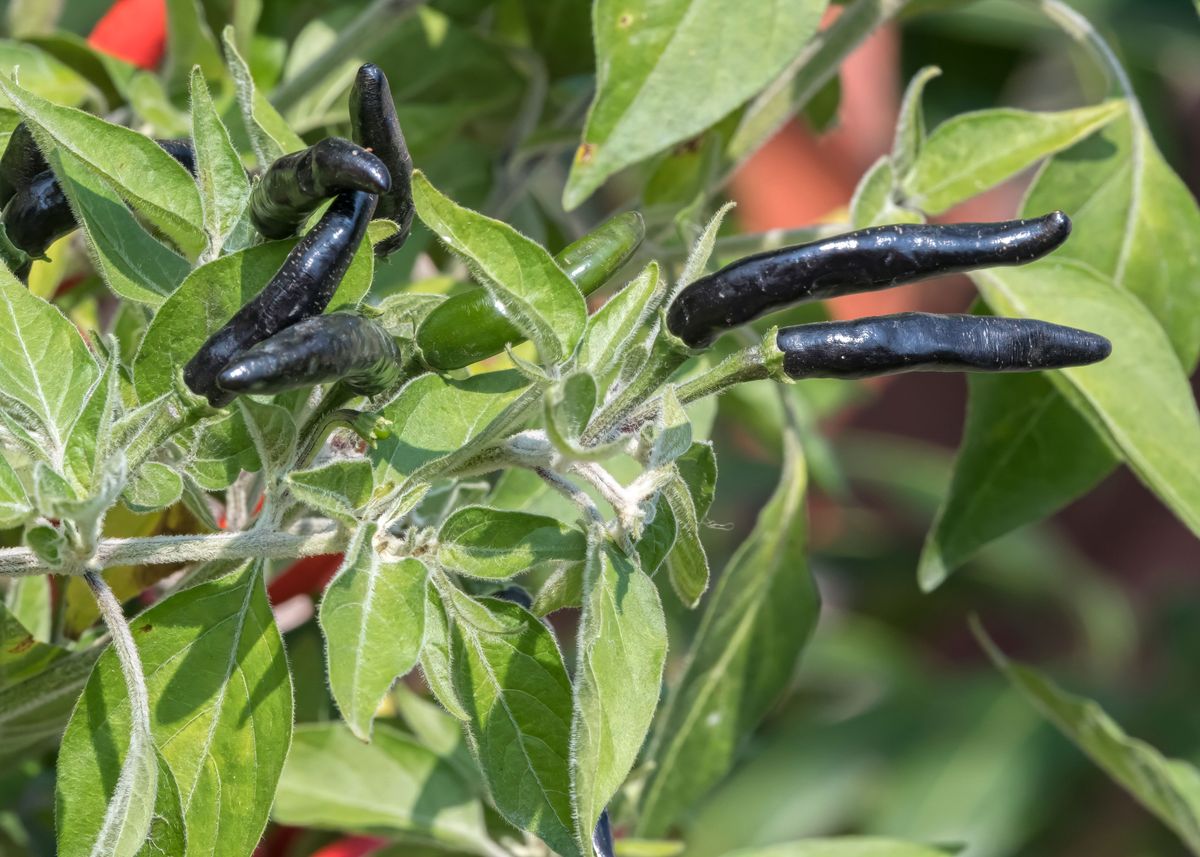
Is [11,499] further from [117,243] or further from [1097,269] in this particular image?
[1097,269]

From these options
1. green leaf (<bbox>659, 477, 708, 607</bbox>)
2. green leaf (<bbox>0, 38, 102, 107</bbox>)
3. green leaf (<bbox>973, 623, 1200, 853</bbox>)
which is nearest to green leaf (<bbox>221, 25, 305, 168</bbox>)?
green leaf (<bbox>659, 477, 708, 607</bbox>)

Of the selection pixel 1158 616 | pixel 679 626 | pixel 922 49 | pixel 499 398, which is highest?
pixel 499 398

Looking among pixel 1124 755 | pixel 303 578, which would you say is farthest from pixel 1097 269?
pixel 303 578

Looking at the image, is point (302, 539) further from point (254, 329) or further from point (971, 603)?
point (971, 603)

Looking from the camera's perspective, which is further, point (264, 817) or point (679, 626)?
point (679, 626)

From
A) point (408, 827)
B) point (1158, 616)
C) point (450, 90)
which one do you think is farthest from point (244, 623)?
point (1158, 616)
